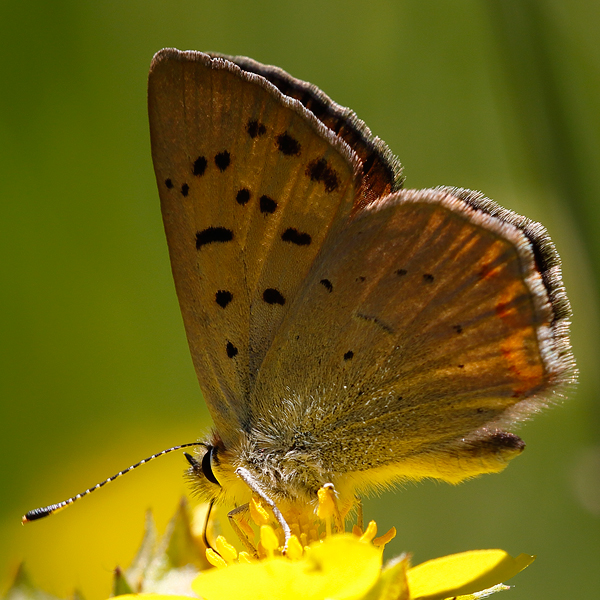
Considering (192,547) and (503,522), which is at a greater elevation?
(192,547)

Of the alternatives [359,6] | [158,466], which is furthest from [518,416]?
[359,6]

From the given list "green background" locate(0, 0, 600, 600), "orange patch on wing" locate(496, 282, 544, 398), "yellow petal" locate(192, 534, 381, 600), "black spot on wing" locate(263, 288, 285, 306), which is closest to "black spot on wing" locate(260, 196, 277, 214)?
"black spot on wing" locate(263, 288, 285, 306)

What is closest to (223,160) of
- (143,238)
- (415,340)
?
(415,340)

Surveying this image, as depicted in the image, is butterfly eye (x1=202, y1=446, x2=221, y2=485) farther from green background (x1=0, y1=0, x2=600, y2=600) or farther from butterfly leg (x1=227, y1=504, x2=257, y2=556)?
green background (x1=0, y1=0, x2=600, y2=600)

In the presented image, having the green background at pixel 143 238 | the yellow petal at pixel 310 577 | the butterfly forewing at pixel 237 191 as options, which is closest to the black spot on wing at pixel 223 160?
the butterfly forewing at pixel 237 191

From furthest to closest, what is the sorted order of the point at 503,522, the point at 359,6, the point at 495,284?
the point at 359,6
the point at 503,522
the point at 495,284

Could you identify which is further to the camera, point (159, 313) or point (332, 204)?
point (159, 313)

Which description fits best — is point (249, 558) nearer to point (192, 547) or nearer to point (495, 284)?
point (192, 547)
